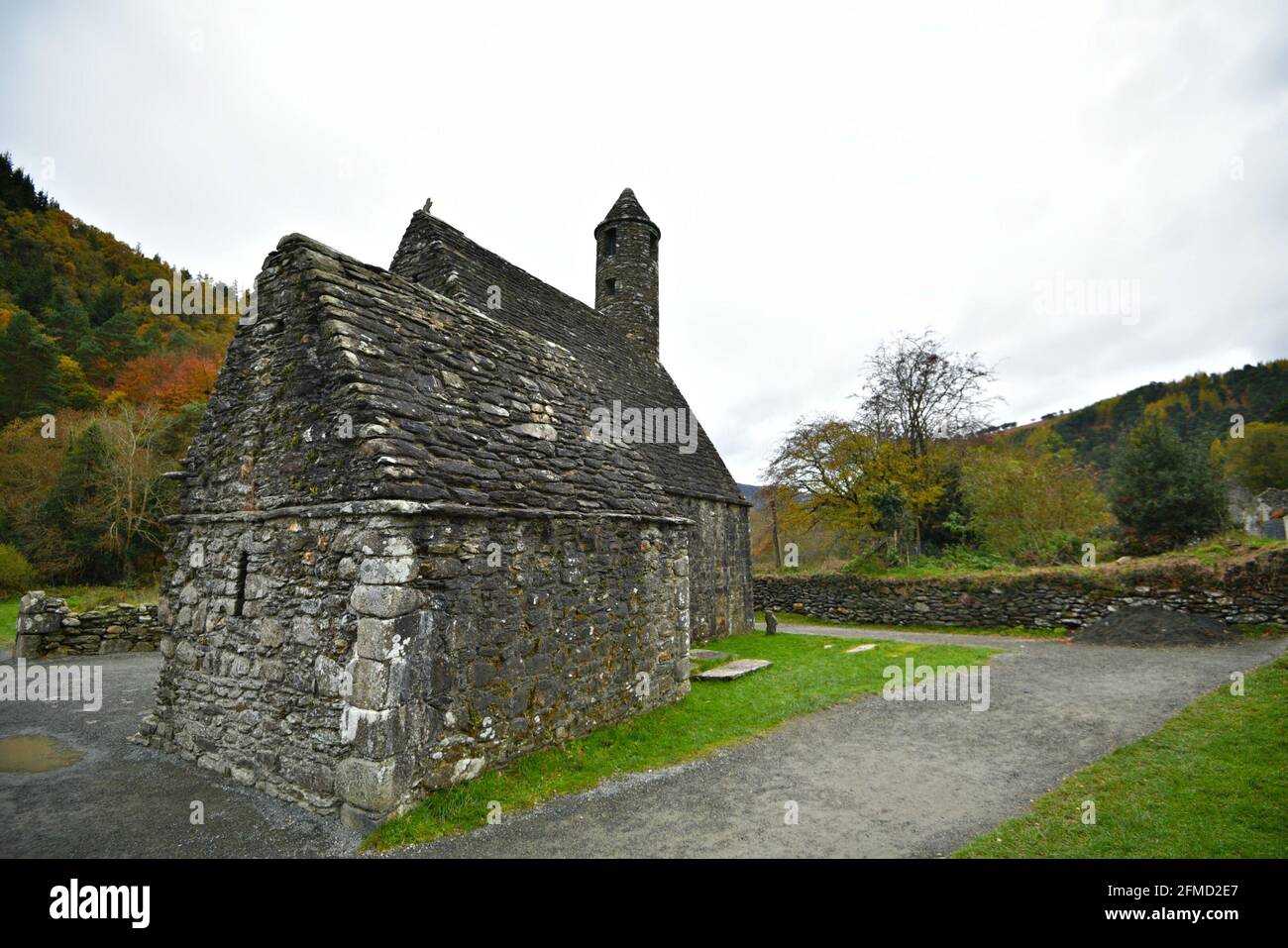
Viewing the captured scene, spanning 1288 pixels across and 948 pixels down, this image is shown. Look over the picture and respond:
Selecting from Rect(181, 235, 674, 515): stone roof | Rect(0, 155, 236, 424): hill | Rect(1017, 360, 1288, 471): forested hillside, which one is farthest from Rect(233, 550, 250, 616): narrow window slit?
Rect(1017, 360, 1288, 471): forested hillside

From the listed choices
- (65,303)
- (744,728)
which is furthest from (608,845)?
(65,303)

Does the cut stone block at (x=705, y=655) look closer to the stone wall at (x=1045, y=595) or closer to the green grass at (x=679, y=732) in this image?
the green grass at (x=679, y=732)

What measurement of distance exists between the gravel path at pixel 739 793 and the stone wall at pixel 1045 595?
6416 mm

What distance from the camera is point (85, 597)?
21609 millimetres

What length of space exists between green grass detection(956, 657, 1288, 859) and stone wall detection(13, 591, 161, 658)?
19.1m

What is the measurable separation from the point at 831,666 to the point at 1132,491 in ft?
49.2

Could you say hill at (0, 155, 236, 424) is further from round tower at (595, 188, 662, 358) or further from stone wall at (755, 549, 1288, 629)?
stone wall at (755, 549, 1288, 629)

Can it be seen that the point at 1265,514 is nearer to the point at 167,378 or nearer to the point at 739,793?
the point at 739,793

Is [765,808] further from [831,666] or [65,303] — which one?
[65,303]

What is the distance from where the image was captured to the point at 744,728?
8.34 metres

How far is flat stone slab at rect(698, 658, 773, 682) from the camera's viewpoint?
11.2 m

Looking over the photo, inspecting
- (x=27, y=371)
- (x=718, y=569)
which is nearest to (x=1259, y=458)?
(x=718, y=569)

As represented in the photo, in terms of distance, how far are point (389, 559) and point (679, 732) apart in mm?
4890

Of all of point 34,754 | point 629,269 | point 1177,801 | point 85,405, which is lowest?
point 34,754
